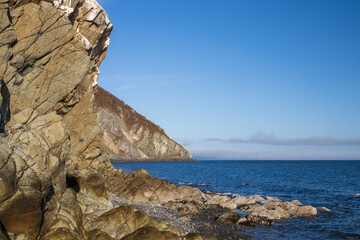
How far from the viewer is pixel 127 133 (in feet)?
522

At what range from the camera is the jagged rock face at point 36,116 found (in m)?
14.1

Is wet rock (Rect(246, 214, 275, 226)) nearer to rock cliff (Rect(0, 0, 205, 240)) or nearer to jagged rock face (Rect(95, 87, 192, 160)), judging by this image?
rock cliff (Rect(0, 0, 205, 240))

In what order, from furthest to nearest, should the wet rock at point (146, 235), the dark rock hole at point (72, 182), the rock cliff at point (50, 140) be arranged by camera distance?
1. the dark rock hole at point (72, 182)
2. the wet rock at point (146, 235)
3. the rock cliff at point (50, 140)

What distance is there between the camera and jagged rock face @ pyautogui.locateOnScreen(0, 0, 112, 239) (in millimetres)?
14109

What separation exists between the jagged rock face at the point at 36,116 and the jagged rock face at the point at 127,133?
119 meters

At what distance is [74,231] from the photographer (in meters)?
15.9

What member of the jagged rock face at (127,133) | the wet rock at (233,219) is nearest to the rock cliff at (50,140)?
the wet rock at (233,219)

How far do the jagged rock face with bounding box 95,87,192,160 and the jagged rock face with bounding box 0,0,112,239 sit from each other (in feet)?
392

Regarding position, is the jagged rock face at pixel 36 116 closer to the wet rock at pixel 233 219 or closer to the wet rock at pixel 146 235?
the wet rock at pixel 146 235

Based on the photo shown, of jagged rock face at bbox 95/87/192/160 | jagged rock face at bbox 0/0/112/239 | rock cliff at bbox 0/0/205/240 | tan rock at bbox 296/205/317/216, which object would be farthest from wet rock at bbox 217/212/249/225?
jagged rock face at bbox 95/87/192/160

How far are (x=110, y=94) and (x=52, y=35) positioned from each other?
5828 inches

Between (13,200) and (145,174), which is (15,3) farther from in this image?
(145,174)

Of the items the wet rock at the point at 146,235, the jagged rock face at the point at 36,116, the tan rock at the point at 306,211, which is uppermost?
the jagged rock face at the point at 36,116

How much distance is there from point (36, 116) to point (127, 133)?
140437 mm
